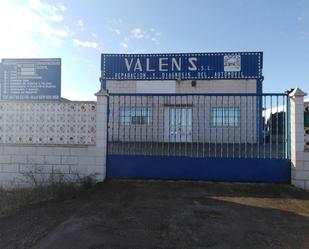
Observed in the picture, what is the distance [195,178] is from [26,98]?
4.79m

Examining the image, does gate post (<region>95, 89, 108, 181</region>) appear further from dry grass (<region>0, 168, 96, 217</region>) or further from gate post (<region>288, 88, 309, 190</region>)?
gate post (<region>288, 88, 309, 190</region>)

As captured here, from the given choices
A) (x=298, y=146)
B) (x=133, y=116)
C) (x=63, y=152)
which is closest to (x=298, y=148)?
(x=298, y=146)

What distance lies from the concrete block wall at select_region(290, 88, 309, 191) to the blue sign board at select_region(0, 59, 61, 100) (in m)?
5.69

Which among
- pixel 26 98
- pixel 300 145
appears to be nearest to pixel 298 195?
pixel 300 145

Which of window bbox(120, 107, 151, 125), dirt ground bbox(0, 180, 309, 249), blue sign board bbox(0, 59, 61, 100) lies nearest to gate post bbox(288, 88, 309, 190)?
dirt ground bbox(0, 180, 309, 249)

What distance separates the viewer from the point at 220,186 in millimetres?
5848

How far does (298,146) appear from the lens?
574 cm

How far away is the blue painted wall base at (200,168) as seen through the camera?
5.97 m

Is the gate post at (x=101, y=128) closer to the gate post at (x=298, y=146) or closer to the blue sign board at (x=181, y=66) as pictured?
the gate post at (x=298, y=146)

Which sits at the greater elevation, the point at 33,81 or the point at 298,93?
the point at 33,81

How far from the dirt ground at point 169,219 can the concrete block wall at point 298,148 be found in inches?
12.1

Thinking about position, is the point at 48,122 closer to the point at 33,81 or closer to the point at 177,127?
the point at 33,81

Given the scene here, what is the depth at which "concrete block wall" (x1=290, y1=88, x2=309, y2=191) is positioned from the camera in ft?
18.8

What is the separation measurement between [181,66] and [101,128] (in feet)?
36.6
